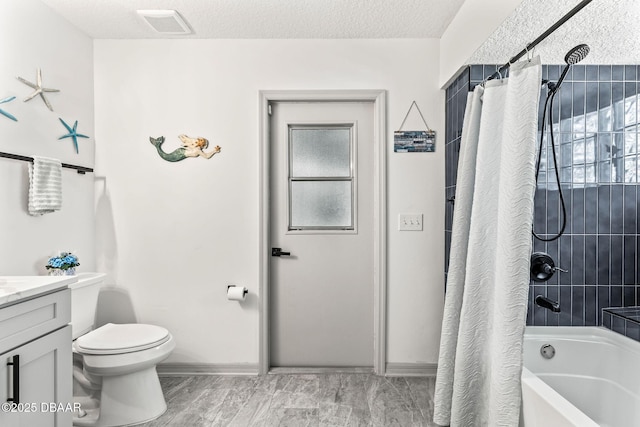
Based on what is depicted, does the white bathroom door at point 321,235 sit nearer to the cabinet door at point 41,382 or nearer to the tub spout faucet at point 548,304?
the tub spout faucet at point 548,304

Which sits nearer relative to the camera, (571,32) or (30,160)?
(571,32)

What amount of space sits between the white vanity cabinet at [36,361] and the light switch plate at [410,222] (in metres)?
2.00

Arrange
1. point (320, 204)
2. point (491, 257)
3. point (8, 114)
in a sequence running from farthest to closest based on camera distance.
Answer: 1. point (320, 204)
2. point (8, 114)
3. point (491, 257)

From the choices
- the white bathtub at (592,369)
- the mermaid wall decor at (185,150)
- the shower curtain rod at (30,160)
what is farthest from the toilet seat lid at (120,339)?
the white bathtub at (592,369)

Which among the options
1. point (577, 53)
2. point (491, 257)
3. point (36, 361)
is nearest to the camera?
point (36, 361)

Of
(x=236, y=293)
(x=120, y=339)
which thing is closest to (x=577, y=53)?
(x=236, y=293)

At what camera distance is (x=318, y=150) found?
3033 mm

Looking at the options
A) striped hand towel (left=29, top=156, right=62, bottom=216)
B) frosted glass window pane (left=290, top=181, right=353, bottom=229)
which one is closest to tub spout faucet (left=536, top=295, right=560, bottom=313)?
frosted glass window pane (left=290, top=181, right=353, bottom=229)

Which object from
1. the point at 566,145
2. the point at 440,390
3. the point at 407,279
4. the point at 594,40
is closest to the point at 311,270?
the point at 407,279

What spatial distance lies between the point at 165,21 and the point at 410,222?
201 centimetres

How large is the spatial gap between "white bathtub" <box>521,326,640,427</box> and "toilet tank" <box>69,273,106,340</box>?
247 centimetres

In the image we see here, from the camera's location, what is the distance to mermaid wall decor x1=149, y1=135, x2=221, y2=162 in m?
2.91

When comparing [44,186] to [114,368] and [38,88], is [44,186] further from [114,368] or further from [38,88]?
[114,368]

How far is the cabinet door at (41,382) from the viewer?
1429mm
